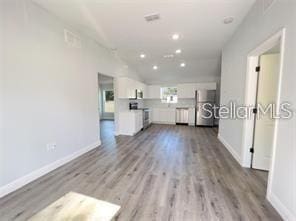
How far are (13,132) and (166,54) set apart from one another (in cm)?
447

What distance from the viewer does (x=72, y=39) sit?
311cm

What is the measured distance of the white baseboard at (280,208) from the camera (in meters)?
1.47

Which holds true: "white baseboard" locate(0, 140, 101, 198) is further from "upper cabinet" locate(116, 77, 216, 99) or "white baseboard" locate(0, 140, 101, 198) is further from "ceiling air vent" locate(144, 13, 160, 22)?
"ceiling air vent" locate(144, 13, 160, 22)

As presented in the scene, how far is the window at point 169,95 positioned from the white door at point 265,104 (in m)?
5.31

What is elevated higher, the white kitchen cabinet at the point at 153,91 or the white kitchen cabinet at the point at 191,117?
the white kitchen cabinet at the point at 153,91

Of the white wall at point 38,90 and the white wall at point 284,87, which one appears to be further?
the white wall at point 38,90

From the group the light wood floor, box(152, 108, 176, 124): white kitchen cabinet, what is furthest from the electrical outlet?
box(152, 108, 176, 124): white kitchen cabinet

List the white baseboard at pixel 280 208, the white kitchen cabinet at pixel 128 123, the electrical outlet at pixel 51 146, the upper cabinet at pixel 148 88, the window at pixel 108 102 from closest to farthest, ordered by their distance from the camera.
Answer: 1. the white baseboard at pixel 280 208
2. the electrical outlet at pixel 51 146
3. the upper cabinet at pixel 148 88
4. the white kitchen cabinet at pixel 128 123
5. the window at pixel 108 102

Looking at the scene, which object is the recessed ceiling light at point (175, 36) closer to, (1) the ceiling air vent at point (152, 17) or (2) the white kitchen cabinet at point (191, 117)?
(1) the ceiling air vent at point (152, 17)

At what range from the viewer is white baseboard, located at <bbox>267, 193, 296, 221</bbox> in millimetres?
1470

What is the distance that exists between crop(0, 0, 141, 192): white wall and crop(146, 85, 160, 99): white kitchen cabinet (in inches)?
181

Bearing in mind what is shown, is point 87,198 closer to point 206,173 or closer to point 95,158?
point 95,158

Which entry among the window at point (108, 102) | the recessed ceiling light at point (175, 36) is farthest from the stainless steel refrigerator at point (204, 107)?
the window at point (108, 102)

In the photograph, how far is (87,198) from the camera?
191cm
